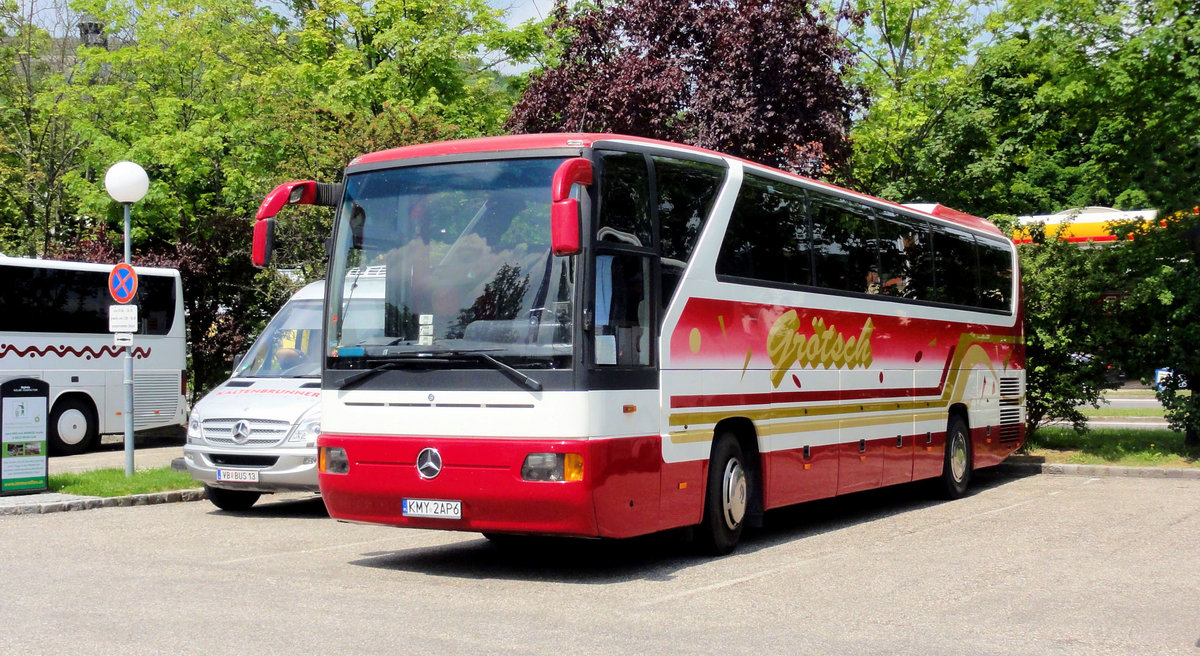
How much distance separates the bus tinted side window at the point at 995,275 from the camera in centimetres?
1855

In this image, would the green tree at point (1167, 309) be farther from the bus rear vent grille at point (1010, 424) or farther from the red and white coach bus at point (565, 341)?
the red and white coach bus at point (565, 341)

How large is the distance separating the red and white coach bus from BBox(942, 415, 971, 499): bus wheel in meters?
4.66

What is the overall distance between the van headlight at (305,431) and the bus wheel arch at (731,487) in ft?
15.2

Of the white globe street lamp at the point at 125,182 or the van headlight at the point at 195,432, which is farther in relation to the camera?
the white globe street lamp at the point at 125,182

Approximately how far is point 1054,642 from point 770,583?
264 cm

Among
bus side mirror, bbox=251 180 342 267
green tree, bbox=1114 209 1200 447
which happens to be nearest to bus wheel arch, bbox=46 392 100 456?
bus side mirror, bbox=251 180 342 267

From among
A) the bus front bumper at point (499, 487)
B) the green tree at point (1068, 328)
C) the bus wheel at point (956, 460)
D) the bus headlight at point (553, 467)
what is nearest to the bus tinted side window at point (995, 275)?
the green tree at point (1068, 328)

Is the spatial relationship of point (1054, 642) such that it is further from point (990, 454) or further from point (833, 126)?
point (833, 126)

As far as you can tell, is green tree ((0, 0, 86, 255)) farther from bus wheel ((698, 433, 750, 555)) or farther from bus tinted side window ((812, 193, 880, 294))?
bus wheel ((698, 433, 750, 555))

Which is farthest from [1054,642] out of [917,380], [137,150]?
[137,150]

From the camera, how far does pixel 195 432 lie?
14.3m

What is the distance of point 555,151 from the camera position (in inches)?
388

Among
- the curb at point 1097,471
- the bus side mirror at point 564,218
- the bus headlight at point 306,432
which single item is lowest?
the curb at point 1097,471

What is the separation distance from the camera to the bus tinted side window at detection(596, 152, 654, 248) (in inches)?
390
